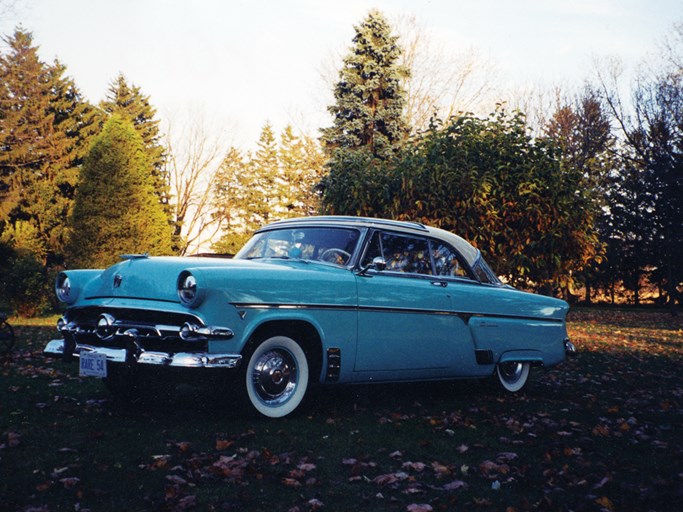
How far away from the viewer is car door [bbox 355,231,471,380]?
5.87 m

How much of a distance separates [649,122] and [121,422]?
27483 mm

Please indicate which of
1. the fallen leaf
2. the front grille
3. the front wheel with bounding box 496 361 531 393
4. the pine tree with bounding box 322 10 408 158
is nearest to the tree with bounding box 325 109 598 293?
the front wheel with bounding box 496 361 531 393

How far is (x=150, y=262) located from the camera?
5379mm

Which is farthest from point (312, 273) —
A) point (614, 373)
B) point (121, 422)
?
point (614, 373)

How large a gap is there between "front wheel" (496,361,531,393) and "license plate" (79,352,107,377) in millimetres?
4394

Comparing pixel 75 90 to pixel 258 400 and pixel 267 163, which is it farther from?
pixel 258 400

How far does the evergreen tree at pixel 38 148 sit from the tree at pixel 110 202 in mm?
9560

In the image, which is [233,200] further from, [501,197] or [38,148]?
[501,197]

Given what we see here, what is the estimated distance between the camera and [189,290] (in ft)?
16.2

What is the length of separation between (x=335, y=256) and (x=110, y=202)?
24310 mm

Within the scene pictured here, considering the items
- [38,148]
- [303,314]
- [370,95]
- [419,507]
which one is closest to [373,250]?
[303,314]

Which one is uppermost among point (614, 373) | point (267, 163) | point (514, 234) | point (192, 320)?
point (267, 163)

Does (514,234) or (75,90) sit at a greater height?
(75,90)

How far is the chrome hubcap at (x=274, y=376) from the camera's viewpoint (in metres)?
5.31
